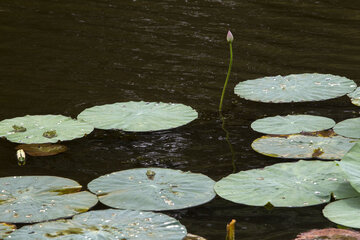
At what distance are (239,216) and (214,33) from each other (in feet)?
8.41

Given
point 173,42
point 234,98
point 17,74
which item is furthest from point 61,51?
point 234,98

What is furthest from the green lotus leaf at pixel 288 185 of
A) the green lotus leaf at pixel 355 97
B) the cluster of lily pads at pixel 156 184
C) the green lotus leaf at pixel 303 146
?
the green lotus leaf at pixel 355 97

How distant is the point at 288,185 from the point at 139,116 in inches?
39.4

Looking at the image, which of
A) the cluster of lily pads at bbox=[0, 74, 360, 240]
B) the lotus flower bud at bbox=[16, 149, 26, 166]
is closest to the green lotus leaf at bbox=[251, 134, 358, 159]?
the cluster of lily pads at bbox=[0, 74, 360, 240]

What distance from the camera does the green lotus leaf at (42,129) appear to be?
2.96 metres

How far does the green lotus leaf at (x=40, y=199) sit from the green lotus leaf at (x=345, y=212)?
82cm

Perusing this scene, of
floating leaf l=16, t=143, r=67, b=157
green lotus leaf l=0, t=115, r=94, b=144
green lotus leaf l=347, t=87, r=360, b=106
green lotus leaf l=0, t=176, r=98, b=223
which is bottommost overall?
floating leaf l=16, t=143, r=67, b=157

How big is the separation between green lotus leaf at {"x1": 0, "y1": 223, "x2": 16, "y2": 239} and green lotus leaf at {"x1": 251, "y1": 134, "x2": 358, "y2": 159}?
3.72ft

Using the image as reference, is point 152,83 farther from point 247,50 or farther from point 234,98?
point 247,50

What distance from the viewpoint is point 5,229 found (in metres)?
2.15

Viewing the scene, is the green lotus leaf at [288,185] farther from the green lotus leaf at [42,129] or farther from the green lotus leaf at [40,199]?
the green lotus leaf at [42,129]

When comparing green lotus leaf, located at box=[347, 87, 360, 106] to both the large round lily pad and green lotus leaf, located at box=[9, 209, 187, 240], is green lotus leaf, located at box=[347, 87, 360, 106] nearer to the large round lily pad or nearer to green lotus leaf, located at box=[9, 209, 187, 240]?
the large round lily pad

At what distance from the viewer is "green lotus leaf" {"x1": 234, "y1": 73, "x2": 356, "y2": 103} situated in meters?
3.38

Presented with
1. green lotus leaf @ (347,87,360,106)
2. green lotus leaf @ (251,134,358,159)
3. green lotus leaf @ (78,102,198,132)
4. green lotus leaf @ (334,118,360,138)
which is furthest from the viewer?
green lotus leaf @ (347,87,360,106)
